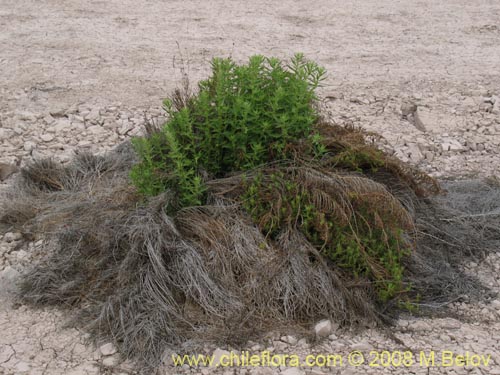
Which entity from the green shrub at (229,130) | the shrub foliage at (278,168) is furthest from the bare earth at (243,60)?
the green shrub at (229,130)

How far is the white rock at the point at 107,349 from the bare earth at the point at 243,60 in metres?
0.03

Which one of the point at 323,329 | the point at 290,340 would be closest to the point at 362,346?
the point at 323,329

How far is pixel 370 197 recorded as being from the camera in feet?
12.0

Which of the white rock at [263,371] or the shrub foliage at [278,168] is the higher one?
the shrub foliage at [278,168]

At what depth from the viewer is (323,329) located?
11.4 ft

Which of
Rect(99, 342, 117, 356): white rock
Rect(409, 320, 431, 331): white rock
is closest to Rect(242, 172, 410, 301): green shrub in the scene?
Rect(409, 320, 431, 331): white rock

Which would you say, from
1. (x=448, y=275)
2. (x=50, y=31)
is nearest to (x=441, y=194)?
(x=448, y=275)

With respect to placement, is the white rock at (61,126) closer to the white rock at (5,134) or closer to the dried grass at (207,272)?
the white rock at (5,134)

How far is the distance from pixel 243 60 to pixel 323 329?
4140 millimetres

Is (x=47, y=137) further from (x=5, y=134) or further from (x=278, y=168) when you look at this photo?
(x=278, y=168)

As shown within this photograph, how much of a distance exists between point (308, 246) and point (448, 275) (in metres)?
0.93

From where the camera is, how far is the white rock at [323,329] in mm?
3475

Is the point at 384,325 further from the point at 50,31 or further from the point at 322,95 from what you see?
the point at 50,31

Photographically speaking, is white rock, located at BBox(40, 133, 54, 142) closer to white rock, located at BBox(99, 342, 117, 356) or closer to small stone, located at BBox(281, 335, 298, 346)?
white rock, located at BBox(99, 342, 117, 356)
